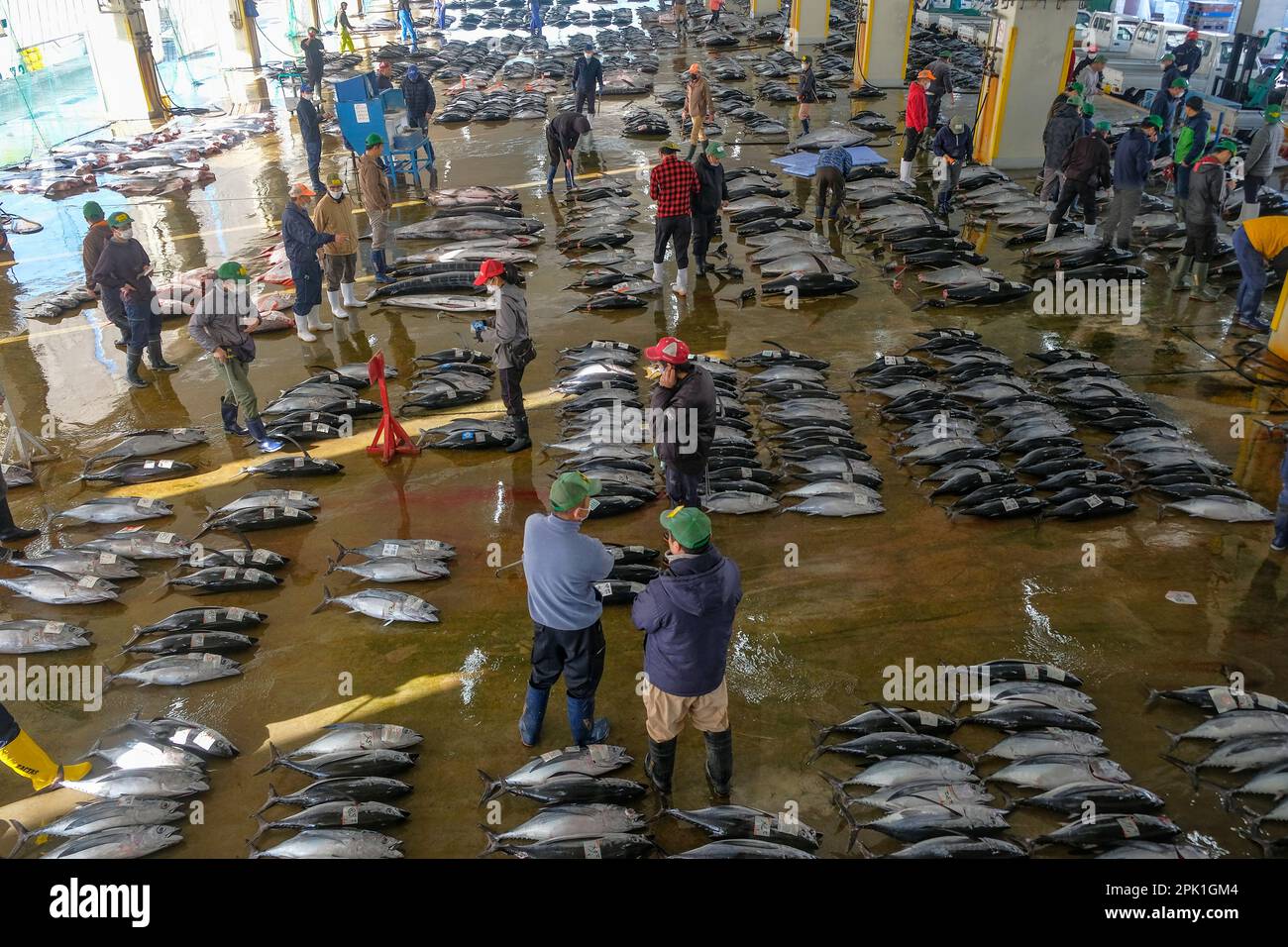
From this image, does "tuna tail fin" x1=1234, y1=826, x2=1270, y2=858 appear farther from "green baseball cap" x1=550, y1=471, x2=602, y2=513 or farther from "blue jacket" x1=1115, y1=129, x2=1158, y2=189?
"blue jacket" x1=1115, y1=129, x2=1158, y2=189

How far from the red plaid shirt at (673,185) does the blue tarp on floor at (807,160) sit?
636cm

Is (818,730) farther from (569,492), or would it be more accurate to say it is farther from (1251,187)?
(1251,187)

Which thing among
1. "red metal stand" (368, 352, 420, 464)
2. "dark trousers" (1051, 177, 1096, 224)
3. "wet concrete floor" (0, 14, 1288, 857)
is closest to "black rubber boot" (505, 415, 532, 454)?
"wet concrete floor" (0, 14, 1288, 857)

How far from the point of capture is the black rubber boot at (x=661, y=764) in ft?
17.0

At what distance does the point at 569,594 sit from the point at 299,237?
7397 mm

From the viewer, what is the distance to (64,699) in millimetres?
6352

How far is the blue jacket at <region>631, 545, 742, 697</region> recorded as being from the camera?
4.61 meters

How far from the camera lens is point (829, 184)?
14281 mm

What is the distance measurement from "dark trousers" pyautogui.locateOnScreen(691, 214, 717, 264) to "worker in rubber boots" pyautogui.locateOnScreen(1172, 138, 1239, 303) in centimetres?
619

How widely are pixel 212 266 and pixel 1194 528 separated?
529 inches

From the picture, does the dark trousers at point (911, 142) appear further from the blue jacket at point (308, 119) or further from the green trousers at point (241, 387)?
the green trousers at point (241, 387)

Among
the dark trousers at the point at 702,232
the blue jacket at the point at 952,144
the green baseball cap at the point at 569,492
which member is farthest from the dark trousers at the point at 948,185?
the green baseball cap at the point at 569,492

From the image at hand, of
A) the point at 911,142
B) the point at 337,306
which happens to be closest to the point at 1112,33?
the point at 911,142
